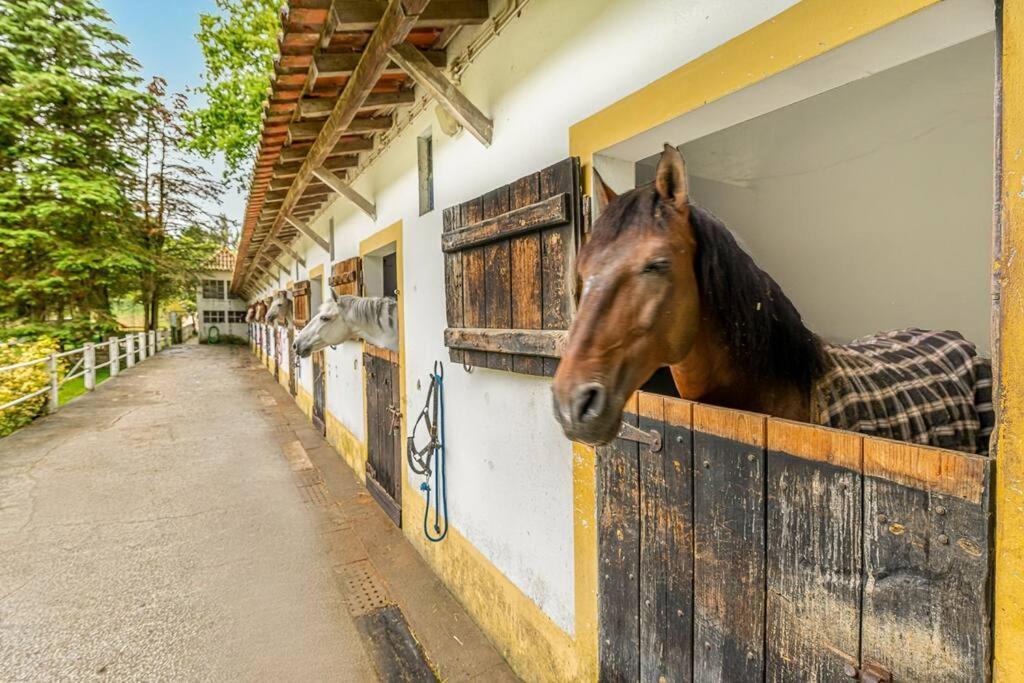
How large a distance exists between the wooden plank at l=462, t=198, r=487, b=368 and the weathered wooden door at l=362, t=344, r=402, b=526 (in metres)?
1.78

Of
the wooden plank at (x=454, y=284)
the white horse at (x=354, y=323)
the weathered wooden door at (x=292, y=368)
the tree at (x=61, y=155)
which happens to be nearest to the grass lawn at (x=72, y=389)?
the tree at (x=61, y=155)

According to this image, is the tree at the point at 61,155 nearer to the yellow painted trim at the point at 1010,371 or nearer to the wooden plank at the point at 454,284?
the wooden plank at the point at 454,284

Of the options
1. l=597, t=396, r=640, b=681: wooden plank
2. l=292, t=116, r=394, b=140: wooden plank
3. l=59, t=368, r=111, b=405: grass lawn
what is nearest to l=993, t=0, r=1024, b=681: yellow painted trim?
l=597, t=396, r=640, b=681: wooden plank

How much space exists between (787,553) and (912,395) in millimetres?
680

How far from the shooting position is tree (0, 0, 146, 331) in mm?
12359

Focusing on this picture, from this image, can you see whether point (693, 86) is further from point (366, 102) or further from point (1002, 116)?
point (366, 102)

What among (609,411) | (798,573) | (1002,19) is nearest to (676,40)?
(1002,19)

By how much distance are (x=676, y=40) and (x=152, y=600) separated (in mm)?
4233

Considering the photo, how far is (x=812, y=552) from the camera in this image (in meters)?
1.13

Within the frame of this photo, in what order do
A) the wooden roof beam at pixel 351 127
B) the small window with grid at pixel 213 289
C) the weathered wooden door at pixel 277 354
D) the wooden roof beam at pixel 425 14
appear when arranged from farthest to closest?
1. the small window with grid at pixel 213 289
2. the weathered wooden door at pixel 277 354
3. the wooden roof beam at pixel 351 127
4. the wooden roof beam at pixel 425 14

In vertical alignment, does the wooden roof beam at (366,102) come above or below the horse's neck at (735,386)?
above

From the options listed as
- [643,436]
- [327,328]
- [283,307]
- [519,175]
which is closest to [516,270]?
[519,175]

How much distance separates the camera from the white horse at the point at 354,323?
181 inches

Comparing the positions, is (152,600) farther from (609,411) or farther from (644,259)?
(644,259)
